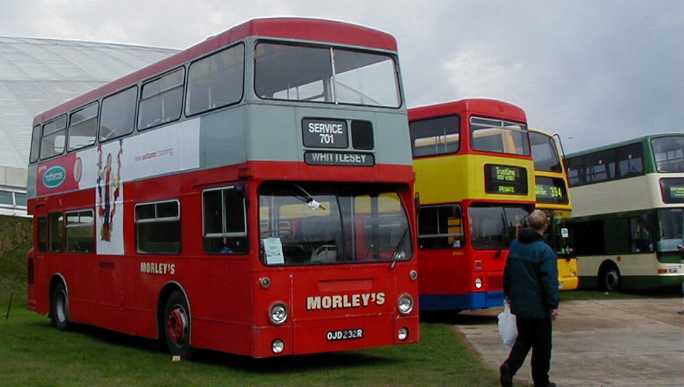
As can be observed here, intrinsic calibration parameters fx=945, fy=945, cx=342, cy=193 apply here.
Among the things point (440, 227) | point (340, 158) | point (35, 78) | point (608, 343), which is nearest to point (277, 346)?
point (340, 158)

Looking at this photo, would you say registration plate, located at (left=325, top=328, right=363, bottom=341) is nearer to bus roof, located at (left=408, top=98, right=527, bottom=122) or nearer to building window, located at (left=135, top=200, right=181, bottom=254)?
building window, located at (left=135, top=200, right=181, bottom=254)

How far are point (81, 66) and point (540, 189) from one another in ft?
125

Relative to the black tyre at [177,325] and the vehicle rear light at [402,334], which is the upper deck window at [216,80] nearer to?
the black tyre at [177,325]

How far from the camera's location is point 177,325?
525 inches

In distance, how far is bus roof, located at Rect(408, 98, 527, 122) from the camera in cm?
1894

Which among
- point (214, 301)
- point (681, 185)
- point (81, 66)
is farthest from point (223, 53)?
point (81, 66)

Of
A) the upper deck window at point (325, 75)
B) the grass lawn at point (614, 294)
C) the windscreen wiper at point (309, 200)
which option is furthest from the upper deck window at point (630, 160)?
the windscreen wiper at point (309, 200)

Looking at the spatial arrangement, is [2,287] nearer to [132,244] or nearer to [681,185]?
[132,244]

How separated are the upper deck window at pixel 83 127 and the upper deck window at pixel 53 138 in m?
0.44

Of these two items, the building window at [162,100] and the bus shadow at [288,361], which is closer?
the bus shadow at [288,361]

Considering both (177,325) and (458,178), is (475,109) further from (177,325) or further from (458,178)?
(177,325)

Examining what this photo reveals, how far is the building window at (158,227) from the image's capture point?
13344 millimetres

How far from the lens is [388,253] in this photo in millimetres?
12305

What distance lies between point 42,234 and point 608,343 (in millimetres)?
11131
